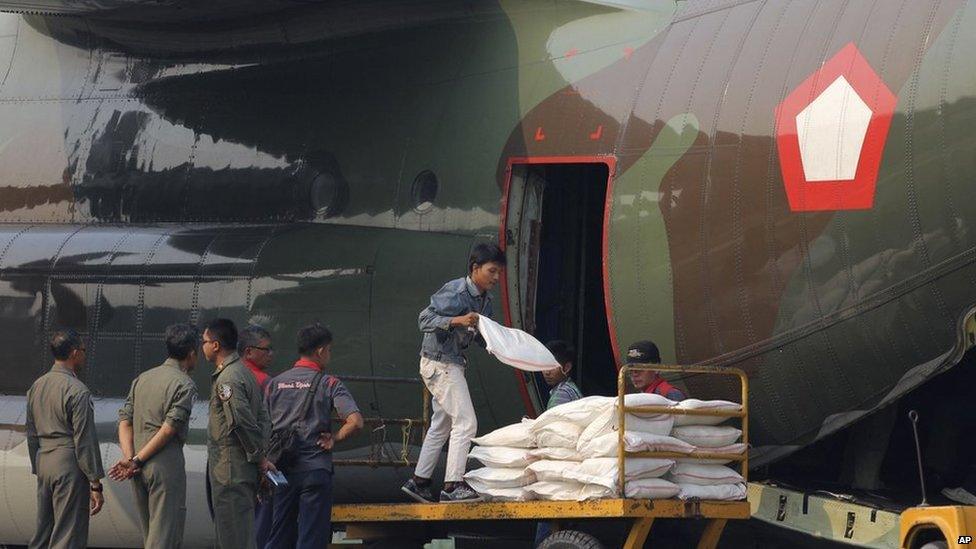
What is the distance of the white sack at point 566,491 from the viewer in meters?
9.06

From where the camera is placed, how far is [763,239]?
973 cm

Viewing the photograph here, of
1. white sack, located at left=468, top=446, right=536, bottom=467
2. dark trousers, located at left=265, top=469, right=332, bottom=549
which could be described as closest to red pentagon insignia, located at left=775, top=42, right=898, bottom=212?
white sack, located at left=468, top=446, right=536, bottom=467

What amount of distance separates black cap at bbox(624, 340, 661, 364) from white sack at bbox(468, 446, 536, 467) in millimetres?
939

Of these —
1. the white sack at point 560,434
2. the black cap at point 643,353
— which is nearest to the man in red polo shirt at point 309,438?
the white sack at point 560,434

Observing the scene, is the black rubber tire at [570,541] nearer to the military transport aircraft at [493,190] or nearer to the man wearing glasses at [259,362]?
the military transport aircraft at [493,190]

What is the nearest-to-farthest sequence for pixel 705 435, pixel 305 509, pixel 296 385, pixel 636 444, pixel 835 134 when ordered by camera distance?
pixel 636 444 → pixel 705 435 → pixel 835 134 → pixel 305 509 → pixel 296 385

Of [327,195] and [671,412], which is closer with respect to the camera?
[671,412]

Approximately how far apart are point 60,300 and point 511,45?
4.54 meters

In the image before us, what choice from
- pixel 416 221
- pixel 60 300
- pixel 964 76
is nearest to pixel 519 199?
pixel 416 221

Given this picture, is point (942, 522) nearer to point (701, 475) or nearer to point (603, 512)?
point (701, 475)

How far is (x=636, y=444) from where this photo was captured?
8898 mm

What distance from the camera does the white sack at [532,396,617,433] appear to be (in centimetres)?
930

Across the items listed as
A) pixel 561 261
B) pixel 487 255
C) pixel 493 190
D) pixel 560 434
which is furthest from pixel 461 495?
pixel 493 190

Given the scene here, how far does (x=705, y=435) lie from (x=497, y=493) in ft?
4.62
